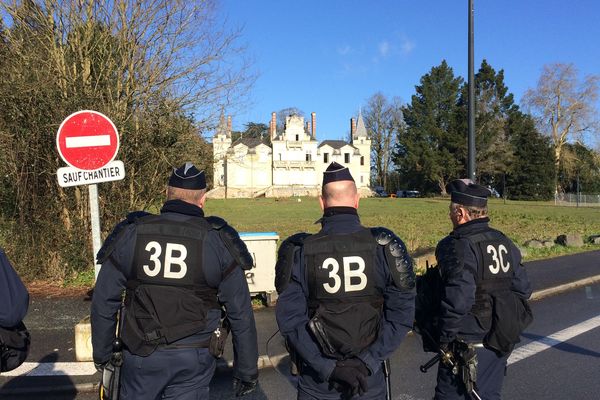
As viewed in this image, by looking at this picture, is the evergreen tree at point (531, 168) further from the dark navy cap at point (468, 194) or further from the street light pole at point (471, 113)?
the dark navy cap at point (468, 194)

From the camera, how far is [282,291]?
2.88 m

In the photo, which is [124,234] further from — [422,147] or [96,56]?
Result: [422,147]

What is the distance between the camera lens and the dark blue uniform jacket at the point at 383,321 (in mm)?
2828

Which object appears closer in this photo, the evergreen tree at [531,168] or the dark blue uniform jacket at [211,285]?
the dark blue uniform jacket at [211,285]

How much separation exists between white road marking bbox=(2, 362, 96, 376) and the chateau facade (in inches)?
2943

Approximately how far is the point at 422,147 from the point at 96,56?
72468 mm

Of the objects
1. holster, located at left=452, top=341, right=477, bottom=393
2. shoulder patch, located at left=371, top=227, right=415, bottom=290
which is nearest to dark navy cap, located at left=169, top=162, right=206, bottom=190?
shoulder patch, located at left=371, top=227, right=415, bottom=290

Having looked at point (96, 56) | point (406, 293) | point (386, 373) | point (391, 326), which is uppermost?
point (96, 56)

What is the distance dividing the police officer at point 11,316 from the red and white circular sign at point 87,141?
334 centimetres

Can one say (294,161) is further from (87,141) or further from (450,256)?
(450,256)

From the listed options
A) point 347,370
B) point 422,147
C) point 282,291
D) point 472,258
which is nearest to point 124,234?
point 282,291

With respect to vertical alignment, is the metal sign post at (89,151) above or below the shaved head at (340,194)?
above

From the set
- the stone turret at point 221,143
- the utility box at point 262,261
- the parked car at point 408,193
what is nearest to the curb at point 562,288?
the utility box at point 262,261

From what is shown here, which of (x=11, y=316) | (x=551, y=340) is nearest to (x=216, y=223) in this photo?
(x=11, y=316)
